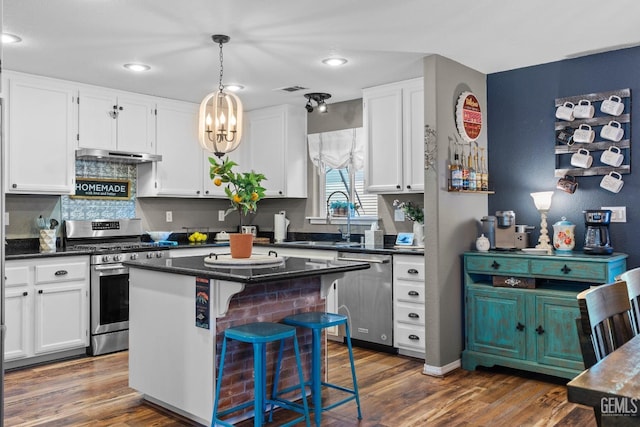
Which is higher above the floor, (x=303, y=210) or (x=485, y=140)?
(x=485, y=140)

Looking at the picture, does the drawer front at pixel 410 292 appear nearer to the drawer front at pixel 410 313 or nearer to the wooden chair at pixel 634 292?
the drawer front at pixel 410 313

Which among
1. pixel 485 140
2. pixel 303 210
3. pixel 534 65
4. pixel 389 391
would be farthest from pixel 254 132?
pixel 389 391

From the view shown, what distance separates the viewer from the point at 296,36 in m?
3.55

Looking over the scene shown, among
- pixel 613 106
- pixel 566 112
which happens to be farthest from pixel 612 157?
pixel 566 112

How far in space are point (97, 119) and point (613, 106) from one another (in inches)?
168

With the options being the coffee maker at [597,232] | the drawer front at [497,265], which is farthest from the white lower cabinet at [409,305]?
the coffee maker at [597,232]

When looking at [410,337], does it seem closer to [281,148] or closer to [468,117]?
[468,117]

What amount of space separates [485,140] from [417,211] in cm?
84

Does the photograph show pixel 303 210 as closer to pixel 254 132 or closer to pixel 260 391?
pixel 254 132

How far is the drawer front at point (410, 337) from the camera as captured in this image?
13.9ft

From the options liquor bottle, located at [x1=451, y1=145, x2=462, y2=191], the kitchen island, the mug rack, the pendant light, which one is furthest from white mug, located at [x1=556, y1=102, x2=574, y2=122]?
the pendant light

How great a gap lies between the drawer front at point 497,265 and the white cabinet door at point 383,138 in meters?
0.98

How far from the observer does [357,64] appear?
419 cm

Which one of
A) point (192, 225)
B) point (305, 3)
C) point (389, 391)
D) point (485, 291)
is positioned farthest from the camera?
point (192, 225)
